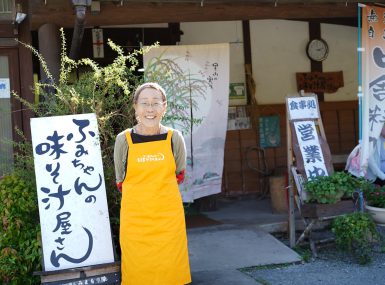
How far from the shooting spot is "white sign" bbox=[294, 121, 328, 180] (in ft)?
22.6

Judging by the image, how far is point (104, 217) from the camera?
4.77 m

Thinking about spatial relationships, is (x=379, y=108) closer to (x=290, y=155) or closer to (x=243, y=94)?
(x=290, y=155)

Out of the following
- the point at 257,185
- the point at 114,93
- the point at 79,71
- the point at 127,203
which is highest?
the point at 79,71

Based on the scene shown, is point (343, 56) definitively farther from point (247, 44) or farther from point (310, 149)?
point (310, 149)

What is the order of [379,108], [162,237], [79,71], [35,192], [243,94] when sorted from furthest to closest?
[243,94]
[79,71]
[379,108]
[35,192]
[162,237]

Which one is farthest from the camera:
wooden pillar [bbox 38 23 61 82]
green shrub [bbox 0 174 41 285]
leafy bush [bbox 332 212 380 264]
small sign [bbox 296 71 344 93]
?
small sign [bbox 296 71 344 93]

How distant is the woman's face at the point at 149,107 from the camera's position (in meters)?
4.25

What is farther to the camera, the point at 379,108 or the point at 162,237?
the point at 379,108

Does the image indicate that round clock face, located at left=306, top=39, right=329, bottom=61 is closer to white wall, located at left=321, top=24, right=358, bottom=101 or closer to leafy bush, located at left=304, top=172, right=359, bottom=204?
white wall, located at left=321, top=24, right=358, bottom=101

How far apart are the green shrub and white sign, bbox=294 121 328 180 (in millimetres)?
3446

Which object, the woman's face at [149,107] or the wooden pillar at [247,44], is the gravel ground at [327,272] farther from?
the wooden pillar at [247,44]

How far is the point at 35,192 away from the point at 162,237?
153 cm

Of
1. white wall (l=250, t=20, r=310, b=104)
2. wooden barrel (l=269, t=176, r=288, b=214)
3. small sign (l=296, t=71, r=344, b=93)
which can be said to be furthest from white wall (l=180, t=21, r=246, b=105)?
wooden barrel (l=269, t=176, r=288, b=214)

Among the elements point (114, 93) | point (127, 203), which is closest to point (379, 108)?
point (114, 93)
